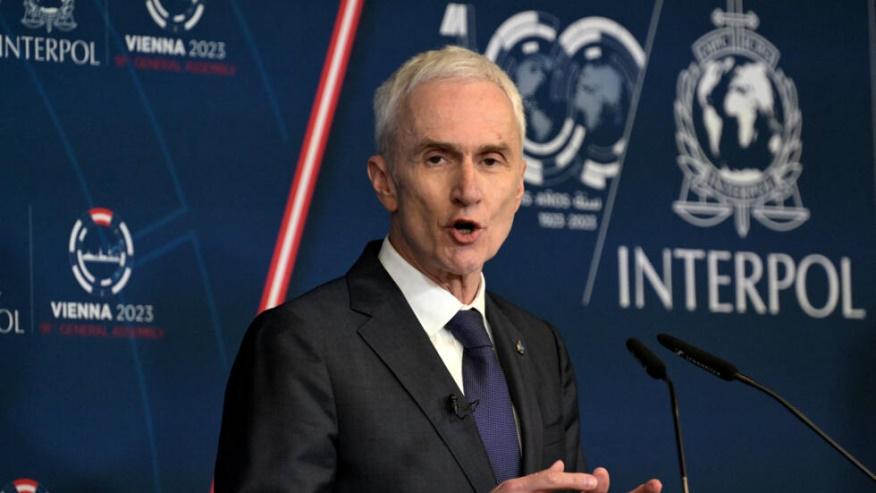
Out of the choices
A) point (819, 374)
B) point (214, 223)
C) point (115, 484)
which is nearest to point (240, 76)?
point (214, 223)

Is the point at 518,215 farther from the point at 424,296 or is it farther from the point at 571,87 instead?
the point at 424,296

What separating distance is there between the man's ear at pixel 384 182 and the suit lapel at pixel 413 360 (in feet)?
0.47

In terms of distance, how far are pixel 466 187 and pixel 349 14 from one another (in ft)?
5.05

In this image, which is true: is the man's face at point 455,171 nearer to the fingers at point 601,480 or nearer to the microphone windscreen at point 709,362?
the microphone windscreen at point 709,362

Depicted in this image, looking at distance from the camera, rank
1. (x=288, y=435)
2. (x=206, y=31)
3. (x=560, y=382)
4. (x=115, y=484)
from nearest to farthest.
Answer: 1. (x=288, y=435)
2. (x=560, y=382)
3. (x=115, y=484)
4. (x=206, y=31)

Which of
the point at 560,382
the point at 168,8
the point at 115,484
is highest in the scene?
the point at 168,8

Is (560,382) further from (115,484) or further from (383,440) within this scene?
(115,484)

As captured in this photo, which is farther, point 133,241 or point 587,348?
point 587,348

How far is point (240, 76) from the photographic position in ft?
14.2

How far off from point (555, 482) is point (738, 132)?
8.22 feet

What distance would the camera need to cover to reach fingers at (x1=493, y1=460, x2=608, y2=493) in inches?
104

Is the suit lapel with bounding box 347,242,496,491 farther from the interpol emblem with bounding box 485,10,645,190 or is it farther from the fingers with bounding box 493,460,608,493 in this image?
the interpol emblem with bounding box 485,10,645,190

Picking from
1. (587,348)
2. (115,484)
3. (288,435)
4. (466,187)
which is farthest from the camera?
(587,348)

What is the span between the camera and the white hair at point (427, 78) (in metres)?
3.18
